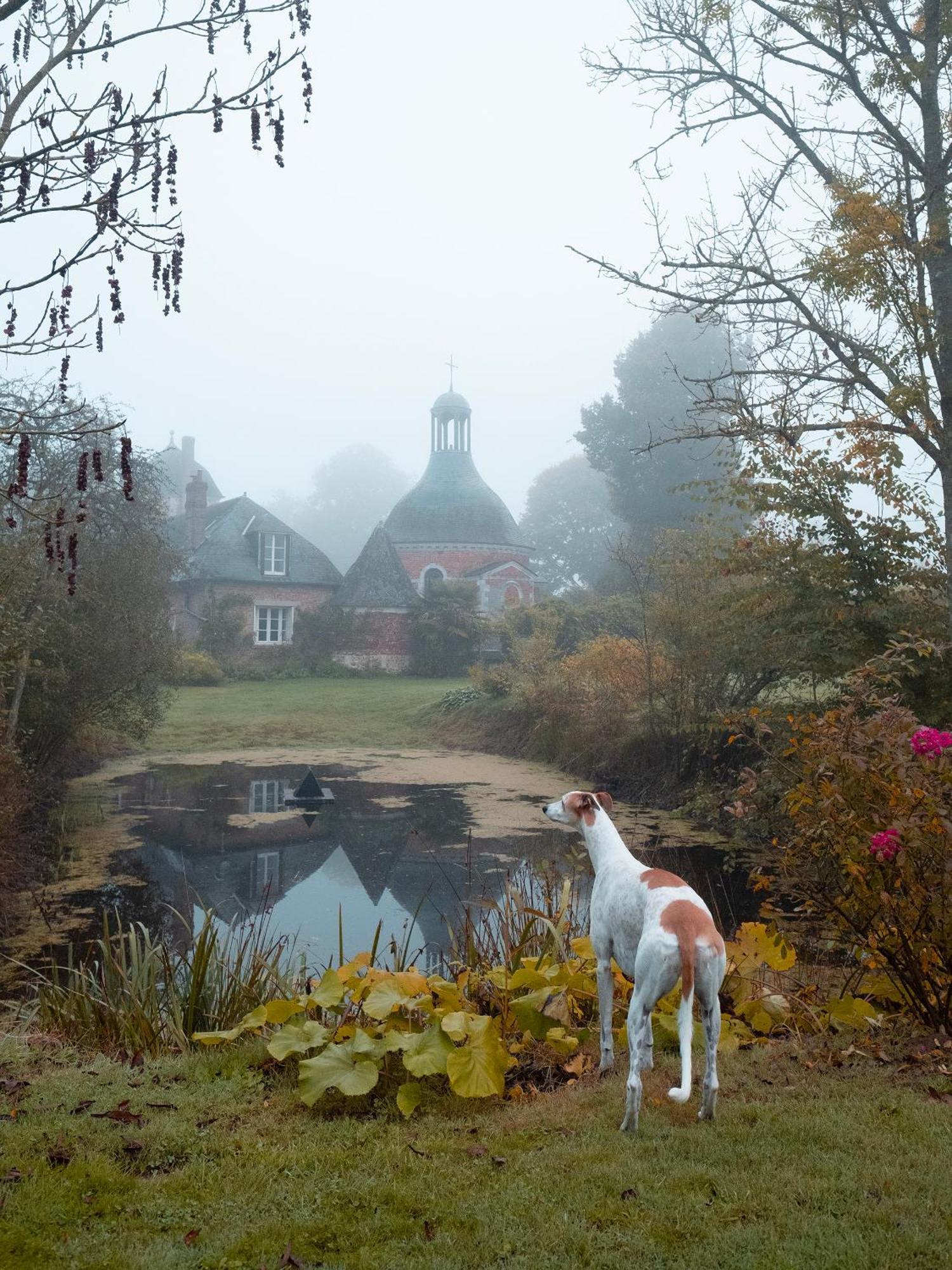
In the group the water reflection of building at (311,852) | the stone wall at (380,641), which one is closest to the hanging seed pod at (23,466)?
the water reflection of building at (311,852)

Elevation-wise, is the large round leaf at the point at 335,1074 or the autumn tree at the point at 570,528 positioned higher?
the autumn tree at the point at 570,528

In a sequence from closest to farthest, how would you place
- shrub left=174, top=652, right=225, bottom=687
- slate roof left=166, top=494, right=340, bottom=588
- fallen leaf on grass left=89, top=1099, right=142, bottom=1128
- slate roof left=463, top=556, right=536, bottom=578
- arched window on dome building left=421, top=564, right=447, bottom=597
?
fallen leaf on grass left=89, top=1099, right=142, bottom=1128
shrub left=174, top=652, right=225, bottom=687
slate roof left=166, top=494, right=340, bottom=588
slate roof left=463, top=556, right=536, bottom=578
arched window on dome building left=421, top=564, right=447, bottom=597

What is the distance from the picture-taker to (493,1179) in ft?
13.0

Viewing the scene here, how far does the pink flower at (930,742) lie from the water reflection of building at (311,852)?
3.62 meters

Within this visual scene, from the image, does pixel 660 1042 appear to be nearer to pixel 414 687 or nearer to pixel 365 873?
pixel 365 873

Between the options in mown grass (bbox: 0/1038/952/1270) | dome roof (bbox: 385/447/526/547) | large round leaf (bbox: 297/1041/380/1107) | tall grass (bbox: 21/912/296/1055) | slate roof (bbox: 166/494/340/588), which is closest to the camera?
mown grass (bbox: 0/1038/952/1270)

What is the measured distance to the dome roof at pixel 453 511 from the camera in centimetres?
4772

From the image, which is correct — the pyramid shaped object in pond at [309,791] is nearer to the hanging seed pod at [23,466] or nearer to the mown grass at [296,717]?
the mown grass at [296,717]

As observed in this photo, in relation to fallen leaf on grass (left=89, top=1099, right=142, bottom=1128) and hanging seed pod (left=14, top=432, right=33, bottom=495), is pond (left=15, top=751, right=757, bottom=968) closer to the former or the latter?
fallen leaf on grass (left=89, top=1099, right=142, bottom=1128)

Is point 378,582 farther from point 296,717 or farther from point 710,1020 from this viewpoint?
point 710,1020

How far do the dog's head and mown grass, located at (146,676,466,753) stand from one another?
18.4 metres

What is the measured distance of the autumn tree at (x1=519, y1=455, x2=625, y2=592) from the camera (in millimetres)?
65438

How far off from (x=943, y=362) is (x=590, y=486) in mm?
58233

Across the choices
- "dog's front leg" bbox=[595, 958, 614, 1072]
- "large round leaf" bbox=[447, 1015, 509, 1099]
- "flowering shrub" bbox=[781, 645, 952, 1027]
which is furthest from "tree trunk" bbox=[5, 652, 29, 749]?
"flowering shrub" bbox=[781, 645, 952, 1027]
